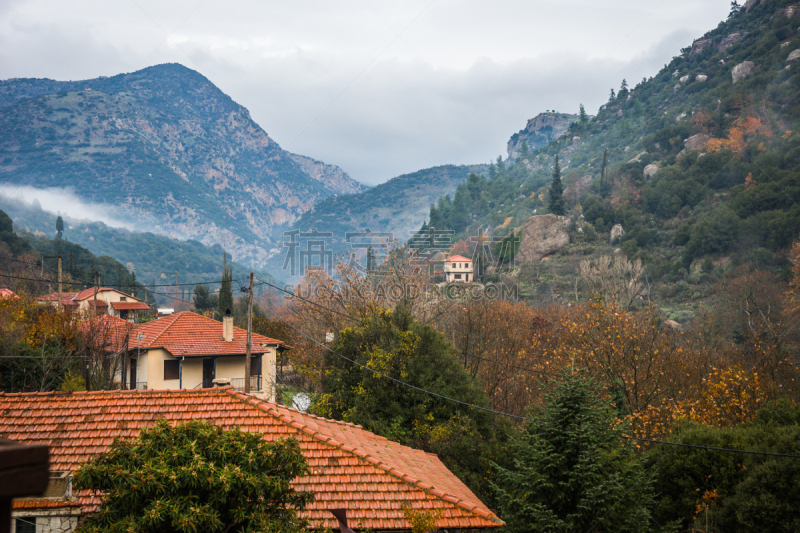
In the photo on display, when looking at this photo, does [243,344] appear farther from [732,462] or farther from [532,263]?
[532,263]

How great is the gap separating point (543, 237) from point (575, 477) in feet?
249

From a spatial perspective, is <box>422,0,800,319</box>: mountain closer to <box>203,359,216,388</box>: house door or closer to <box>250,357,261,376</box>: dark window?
<box>250,357,261,376</box>: dark window

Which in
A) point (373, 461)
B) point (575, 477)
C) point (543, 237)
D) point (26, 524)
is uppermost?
point (543, 237)

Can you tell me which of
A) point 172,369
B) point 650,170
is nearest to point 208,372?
point 172,369

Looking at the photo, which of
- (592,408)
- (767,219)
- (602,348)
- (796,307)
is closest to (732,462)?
(592,408)

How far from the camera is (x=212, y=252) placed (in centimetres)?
19000

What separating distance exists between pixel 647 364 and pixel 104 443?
20.3 m

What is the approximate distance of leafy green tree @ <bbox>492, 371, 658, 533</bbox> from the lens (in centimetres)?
995

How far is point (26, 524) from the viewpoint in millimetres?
8859

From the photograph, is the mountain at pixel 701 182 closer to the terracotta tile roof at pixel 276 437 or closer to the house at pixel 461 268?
the house at pixel 461 268

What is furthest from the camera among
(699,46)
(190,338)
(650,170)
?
(699,46)

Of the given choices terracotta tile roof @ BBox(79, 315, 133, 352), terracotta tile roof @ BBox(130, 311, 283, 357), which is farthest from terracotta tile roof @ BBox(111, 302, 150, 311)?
terracotta tile roof @ BBox(130, 311, 283, 357)

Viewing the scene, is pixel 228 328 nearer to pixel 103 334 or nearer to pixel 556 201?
pixel 103 334

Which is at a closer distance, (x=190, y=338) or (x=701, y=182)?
(x=190, y=338)
